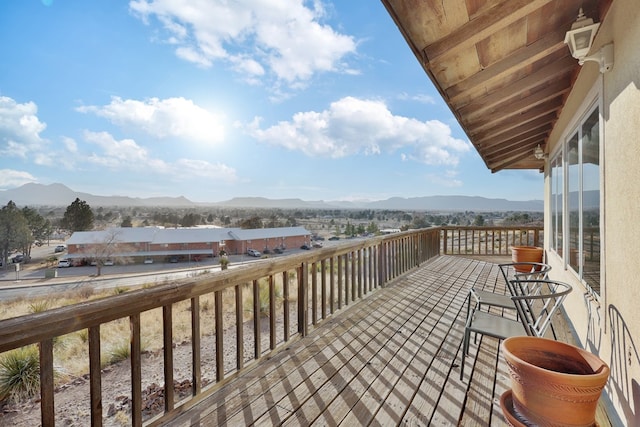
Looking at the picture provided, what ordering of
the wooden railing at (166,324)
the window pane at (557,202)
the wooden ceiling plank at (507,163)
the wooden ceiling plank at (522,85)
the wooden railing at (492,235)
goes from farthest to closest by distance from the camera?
1. the wooden railing at (492,235)
2. the wooden ceiling plank at (507,163)
3. the window pane at (557,202)
4. the wooden ceiling plank at (522,85)
5. the wooden railing at (166,324)

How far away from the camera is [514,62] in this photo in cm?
236

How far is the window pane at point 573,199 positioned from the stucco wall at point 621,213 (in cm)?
95

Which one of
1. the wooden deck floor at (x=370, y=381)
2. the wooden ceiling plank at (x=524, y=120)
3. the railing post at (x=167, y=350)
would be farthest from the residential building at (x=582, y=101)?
the railing post at (x=167, y=350)

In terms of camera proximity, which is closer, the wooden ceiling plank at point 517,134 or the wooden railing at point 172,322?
the wooden railing at point 172,322

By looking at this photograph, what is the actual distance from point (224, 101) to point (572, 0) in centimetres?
2160

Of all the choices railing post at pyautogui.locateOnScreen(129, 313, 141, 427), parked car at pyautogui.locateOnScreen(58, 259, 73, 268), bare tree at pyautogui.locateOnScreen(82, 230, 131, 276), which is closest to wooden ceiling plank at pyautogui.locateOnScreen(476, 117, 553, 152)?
railing post at pyautogui.locateOnScreen(129, 313, 141, 427)

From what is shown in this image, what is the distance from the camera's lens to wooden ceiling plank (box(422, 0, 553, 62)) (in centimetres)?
174

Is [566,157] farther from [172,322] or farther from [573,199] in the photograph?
[172,322]

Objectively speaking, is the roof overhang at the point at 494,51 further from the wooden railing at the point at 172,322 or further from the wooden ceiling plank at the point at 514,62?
the wooden railing at the point at 172,322

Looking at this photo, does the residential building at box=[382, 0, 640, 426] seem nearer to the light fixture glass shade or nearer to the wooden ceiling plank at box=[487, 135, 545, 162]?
the light fixture glass shade

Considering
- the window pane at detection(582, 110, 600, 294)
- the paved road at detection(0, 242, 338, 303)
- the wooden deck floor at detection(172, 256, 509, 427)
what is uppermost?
the window pane at detection(582, 110, 600, 294)

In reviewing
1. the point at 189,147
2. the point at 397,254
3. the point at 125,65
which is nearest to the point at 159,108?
the point at 125,65

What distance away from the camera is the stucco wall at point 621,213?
1429 millimetres

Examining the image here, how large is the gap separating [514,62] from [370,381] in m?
2.66
